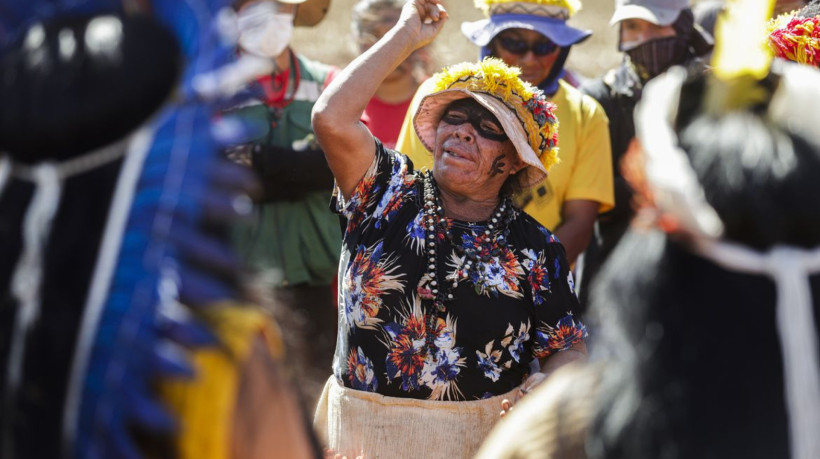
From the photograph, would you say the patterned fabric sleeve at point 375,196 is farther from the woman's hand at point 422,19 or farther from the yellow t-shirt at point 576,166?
the yellow t-shirt at point 576,166

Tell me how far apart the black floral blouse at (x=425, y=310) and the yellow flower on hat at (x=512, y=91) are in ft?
1.45

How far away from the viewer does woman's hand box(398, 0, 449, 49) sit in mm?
3518

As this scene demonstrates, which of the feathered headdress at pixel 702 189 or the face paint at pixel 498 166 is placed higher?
the feathered headdress at pixel 702 189

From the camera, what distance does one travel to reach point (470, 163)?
143 inches

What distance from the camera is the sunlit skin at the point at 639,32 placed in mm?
5340

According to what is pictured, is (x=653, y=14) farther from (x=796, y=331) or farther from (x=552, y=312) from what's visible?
(x=796, y=331)

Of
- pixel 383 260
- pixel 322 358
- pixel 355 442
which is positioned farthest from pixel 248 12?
pixel 322 358

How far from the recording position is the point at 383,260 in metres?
3.39

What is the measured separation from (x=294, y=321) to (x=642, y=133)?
23.6 inches

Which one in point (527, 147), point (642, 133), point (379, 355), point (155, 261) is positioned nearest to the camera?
point (155, 261)

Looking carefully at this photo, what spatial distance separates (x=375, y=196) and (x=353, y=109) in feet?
0.99

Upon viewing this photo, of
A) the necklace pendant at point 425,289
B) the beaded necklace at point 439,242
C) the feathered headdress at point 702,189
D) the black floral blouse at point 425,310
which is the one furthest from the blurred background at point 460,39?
the feathered headdress at point 702,189

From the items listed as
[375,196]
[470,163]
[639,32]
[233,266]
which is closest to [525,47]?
[639,32]

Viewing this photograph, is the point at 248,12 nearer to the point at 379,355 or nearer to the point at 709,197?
the point at 709,197
